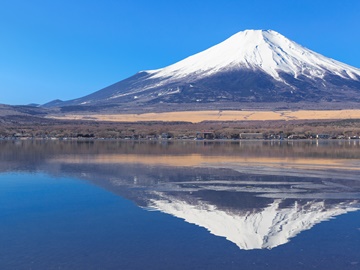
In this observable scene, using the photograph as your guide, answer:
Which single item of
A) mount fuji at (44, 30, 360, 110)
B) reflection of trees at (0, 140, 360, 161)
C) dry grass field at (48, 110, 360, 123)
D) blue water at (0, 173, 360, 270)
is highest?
mount fuji at (44, 30, 360, 110)

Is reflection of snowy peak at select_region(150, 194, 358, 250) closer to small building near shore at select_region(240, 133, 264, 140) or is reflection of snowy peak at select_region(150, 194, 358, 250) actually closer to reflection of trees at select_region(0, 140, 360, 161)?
reflection of trees at select_region(0, 140, 360, 161)

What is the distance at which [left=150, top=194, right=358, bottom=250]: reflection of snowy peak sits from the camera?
8.59m

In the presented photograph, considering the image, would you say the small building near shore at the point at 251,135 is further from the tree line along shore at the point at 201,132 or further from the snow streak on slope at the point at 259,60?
the snow streak on slope at the point at 259,60

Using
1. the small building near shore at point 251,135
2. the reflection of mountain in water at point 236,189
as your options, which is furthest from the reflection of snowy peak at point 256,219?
the small building near shore at point 251,135

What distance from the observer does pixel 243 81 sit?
126 metres

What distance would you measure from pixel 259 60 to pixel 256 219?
136m

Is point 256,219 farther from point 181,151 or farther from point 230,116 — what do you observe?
point 230,116

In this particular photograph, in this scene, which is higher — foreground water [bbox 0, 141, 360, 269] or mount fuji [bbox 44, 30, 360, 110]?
mount fuji [bbox 44, 30, 360, 110]

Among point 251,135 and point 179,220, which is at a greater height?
point 251,135

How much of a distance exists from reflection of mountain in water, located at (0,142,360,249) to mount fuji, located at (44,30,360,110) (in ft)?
248

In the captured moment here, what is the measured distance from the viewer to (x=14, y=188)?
13.6 m

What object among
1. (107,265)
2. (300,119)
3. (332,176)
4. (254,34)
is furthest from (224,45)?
(107,265)

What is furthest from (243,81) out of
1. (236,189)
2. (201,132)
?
(236,189)

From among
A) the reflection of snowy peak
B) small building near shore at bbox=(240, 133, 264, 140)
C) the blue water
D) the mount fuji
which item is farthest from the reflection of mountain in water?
the mount fuji
